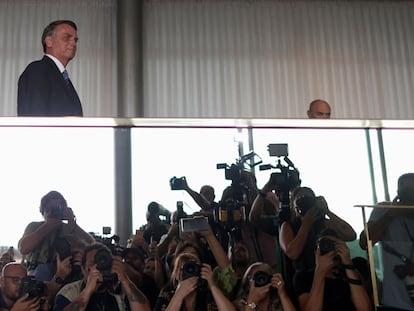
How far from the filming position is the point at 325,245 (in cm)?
199

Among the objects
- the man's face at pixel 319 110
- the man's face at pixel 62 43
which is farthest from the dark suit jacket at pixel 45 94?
the man's face at pixel 319 110

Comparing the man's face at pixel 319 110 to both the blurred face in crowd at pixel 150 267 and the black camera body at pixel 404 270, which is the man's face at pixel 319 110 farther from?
the blurred face in crowd at pixel 150 267

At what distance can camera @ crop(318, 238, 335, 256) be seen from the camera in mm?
1987

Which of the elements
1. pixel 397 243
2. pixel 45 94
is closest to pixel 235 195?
pixel 397 243

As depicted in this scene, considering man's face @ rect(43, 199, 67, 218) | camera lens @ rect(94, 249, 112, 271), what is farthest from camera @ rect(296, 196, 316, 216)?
man's face @ rect(43, 199, 67, 218)

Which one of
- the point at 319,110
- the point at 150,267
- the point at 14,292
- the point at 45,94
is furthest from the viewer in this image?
the point at 319,110

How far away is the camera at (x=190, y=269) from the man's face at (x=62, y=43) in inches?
51.2

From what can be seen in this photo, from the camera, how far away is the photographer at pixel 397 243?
1950 mm

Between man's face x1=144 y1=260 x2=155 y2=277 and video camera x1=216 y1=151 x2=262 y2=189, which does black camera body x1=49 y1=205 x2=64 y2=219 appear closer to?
man's face x1=144 y1=260 x2=155 y2=277

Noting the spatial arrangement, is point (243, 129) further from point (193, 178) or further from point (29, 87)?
point (29, 87)

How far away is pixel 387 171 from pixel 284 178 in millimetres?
371

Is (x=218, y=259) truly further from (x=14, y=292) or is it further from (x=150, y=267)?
(x=14, y=292)

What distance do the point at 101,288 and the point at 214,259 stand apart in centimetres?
37

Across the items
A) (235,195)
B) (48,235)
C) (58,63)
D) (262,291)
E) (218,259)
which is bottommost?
(262,291)
